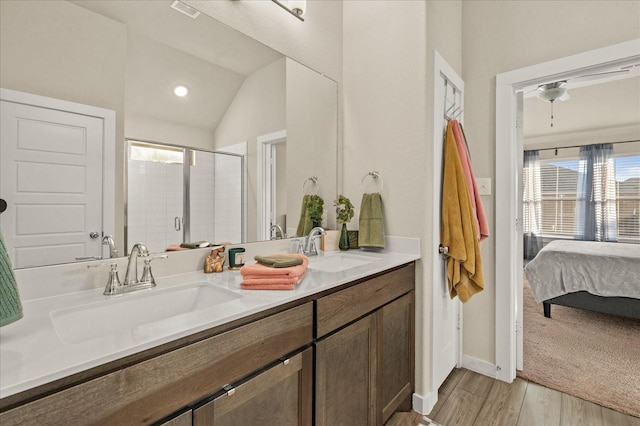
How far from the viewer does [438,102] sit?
186 cm

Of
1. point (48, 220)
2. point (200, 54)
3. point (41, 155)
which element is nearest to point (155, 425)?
point (48, 220)

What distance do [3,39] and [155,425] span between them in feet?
3.85

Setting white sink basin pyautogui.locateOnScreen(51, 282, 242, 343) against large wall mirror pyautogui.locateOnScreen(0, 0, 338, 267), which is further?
large wall mirror pyautogui.locateOnScreen(0, 0, 338, 267)

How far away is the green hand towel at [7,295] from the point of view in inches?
26.0

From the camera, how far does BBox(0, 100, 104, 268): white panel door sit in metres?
0.95

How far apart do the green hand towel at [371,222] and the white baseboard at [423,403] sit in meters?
0.88

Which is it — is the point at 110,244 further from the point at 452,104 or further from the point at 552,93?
the point at 552,93

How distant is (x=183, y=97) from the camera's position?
138cm

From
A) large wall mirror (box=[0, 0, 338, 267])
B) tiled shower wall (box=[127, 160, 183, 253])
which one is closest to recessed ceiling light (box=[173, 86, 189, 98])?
large wall mirror (box=[0, 0, 338, 267])

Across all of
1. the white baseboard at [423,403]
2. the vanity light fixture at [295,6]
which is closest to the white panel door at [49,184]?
the vanity light fixture at [295,6]

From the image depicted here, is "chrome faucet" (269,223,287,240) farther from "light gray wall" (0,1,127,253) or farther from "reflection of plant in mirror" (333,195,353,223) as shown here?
"light gray wall" (0,1,127,253)

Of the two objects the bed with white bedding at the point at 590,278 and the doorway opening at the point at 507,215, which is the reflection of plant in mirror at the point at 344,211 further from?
the bed with white bedding at the point at 590,278

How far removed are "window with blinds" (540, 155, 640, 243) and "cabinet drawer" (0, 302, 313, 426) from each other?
6797 mm

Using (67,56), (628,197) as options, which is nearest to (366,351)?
(67,56)
